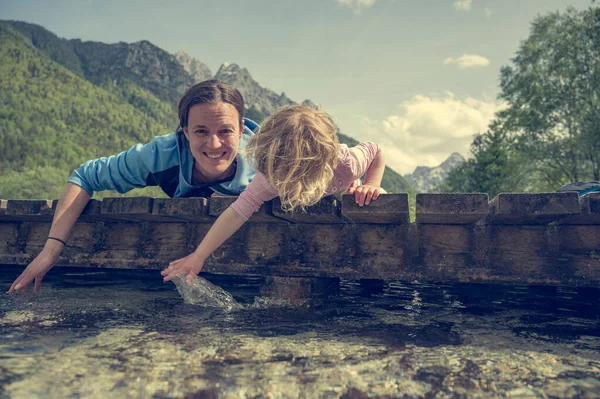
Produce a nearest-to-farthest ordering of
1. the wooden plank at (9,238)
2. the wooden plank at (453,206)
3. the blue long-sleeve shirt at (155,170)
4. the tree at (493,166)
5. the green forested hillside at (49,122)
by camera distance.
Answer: the wooden plank at (453,206)
the blue long-sleeve shirt at (155,170)
the wooden plank at (9,238)
the tree at (493,166)
the green forested hillside at (49,122)

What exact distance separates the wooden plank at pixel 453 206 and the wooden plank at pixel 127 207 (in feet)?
6.81

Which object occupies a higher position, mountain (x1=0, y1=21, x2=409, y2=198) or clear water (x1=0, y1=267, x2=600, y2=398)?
mountain (x1=0, y1=21, x2=409, y2=198)

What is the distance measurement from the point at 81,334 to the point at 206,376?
3.23 ft

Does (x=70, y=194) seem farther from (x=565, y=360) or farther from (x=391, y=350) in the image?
(x=565, y=360)

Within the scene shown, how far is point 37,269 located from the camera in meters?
3.35

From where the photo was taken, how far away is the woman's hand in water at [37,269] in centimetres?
326

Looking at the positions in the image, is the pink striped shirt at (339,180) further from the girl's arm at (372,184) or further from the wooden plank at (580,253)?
the wooden plank at (580,253)

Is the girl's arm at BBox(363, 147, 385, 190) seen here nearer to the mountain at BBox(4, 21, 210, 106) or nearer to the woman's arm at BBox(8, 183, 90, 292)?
the woman's arm at BBox(8, 183, 90, 292)

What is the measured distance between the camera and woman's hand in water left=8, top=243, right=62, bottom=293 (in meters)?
3.26

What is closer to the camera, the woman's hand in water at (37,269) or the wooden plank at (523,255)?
the wooden plank at (523,255)

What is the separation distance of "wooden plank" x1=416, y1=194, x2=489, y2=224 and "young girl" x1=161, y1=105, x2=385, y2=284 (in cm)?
33

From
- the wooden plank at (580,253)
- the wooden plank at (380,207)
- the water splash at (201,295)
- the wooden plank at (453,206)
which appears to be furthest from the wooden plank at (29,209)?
the wooden plank at (580,253)

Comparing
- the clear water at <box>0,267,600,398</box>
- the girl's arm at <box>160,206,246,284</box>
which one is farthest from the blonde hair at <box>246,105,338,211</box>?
the clear water at <box>0,267,600,398</box>

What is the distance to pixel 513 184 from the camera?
28.9 m
